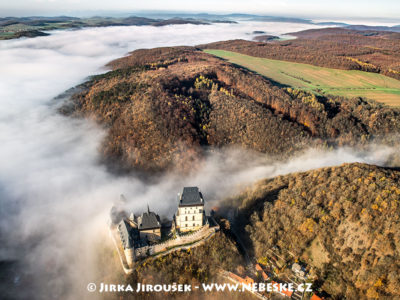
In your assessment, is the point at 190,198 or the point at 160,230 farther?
the point at 160,230

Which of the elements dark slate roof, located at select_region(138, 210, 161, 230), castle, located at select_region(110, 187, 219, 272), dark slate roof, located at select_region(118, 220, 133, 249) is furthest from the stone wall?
dark slate roof, located at select_region(138, 210, 161, 230)

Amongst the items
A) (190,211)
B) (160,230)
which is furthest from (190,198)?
(160,230)

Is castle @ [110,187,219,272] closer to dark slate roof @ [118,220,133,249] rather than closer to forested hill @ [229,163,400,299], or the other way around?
dark slate roof @ [118,220,133,249]

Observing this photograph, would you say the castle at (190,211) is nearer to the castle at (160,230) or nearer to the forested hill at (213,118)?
the castle at (160,230)

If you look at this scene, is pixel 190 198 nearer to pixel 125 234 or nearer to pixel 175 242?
pixel 175 242

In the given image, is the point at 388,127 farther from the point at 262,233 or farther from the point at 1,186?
the point at 1,186

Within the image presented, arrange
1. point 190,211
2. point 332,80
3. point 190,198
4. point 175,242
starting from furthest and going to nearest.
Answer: point 332,80 → point 175,242 → point 190,211 → point 190,198
